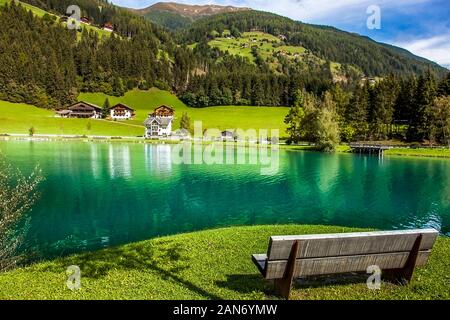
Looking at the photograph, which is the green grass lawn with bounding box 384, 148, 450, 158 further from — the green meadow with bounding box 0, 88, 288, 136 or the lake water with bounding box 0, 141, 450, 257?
the green meadow with bounding box 0, 88, 288, 136

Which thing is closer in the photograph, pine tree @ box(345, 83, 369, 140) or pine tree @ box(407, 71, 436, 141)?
pine tree @ box(407, 71, 436, 141)

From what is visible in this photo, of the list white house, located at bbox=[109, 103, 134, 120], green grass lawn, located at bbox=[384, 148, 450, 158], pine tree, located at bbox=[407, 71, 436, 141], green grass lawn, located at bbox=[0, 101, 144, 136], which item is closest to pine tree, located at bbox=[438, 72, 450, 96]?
pine tree, located at bbox=[407, 71, 436, 141]

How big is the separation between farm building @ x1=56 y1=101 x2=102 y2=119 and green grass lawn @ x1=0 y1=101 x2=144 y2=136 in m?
8.11

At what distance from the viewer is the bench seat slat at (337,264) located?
9445 millimetres

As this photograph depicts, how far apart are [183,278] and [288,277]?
12.8 feet

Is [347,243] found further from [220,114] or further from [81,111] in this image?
[81,111]

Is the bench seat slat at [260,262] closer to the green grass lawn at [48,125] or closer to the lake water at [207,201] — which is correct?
the lake water at [207,201]

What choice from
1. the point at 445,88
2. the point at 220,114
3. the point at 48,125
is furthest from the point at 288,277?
Result: the point at 220,114

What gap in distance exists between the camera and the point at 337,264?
32.1ft

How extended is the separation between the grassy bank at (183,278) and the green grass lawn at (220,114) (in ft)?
387

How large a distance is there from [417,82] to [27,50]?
593 ft

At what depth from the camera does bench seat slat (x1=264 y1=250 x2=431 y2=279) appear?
31.0 feet

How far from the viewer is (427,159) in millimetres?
77875
